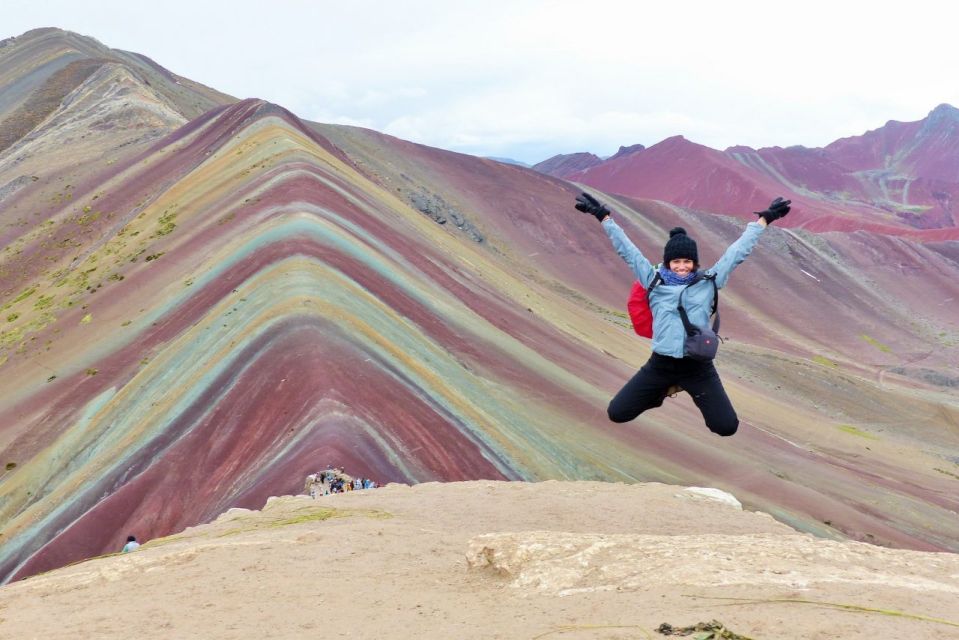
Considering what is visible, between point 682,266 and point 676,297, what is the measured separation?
1.00 ft

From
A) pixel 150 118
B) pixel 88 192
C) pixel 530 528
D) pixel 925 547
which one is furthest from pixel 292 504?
pixel 150 118

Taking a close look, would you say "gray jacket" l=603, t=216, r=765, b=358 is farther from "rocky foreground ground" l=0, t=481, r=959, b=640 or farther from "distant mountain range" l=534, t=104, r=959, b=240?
"distant mountain range" l=534, t=104, r=959, b=240

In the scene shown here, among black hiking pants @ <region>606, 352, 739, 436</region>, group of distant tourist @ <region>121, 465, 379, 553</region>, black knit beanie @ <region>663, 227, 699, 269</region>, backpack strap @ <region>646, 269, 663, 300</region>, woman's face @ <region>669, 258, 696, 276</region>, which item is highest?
black knit beanie @ <region>663, 227, 699, 269</region>

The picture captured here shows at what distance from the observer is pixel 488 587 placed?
6609mm

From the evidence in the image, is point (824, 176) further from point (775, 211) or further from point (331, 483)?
point (775, 211)

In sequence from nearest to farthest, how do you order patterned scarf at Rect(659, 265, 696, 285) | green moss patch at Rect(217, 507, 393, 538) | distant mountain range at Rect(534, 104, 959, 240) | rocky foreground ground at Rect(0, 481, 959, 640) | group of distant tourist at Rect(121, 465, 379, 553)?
rocky foreground ground at Rect(0, 481, 959, 640)
patterned scarf at Rect(659, 265, 696, 285)
green moss patch at Rect(217, 507, 393, 538)
group of distant tourist at Rect(121, 465, 379, 553)
distant mountain range at Rect(534, 104, 959, 240)

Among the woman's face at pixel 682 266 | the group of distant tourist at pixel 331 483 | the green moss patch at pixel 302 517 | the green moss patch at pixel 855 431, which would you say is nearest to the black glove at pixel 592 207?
the woman's face at pixel 682 266

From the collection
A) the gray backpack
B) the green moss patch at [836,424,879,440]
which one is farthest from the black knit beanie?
the green moss patch at [836,424,879,440]

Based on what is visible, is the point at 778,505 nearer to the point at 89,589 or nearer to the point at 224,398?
the point at 224,398

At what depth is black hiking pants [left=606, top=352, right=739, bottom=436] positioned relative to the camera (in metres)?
8.38

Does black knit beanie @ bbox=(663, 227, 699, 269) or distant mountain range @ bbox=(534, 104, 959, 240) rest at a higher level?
distant mountain range @ bbox=(534, 104, 959, 240)

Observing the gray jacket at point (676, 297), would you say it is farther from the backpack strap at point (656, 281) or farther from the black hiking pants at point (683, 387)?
the black hiking pants at point (683, 387)

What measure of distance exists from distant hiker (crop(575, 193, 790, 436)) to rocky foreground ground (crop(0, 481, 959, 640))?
4.50 feet

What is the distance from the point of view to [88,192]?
49031 millimetres
